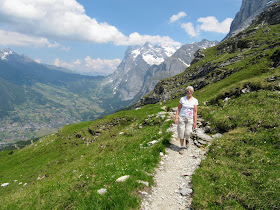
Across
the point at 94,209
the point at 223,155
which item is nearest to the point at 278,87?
the point at 223,155

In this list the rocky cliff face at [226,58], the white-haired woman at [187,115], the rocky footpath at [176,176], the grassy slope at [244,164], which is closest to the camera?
the grassy slope at [244,164]

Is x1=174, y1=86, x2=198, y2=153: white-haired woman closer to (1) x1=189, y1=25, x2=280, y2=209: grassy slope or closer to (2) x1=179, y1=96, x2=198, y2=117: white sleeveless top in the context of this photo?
(2) x1=179, y1=96, x2=198, y2=117: white sleeveless top

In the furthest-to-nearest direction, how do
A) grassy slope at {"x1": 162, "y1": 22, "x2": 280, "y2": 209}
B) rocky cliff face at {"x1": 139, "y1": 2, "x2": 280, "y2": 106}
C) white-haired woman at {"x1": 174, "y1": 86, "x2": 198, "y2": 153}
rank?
rocky cliff face at {"x1": 139, "y1": 2, "x2": 280, "y2": 106} < white-haired woman at {"x1": 174, "y1": 86, "x2": 198, "y2": 153} < grassy slope at {"x1": 162, "y1": 22, "x2": 280, "y2": 209}

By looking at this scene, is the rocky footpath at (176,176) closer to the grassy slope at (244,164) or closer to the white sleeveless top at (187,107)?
the grassy slope at (244,164)

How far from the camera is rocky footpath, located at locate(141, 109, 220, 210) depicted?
8.01 meters

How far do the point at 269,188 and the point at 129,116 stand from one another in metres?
44.7

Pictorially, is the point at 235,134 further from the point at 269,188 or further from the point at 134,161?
the point at 134,161

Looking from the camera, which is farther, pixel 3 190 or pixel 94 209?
pixel 3 190

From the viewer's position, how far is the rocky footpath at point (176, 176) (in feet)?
26.3

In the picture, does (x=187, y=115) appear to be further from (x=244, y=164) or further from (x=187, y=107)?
(x=244, y=164)

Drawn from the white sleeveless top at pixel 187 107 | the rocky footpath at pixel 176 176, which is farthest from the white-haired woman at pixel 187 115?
the rocky footpath at pixel 176 176

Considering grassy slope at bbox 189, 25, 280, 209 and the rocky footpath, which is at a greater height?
grassy slope at bbox 189, 25, 280, 209


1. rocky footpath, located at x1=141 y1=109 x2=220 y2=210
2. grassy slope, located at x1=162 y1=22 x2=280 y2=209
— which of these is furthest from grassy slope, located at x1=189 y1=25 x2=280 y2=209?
rocky footpath, located at x1=141 y1=109 x2=220 y2=210

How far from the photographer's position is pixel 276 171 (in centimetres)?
841
